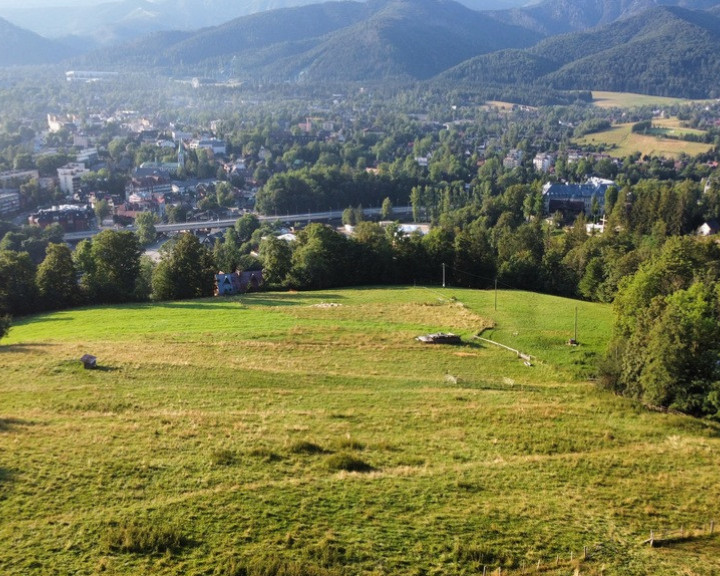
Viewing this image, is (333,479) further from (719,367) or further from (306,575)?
(719,367)

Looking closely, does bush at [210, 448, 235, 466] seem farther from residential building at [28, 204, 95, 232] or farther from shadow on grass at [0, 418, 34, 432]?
residential building at [28, 204, 95, 232]

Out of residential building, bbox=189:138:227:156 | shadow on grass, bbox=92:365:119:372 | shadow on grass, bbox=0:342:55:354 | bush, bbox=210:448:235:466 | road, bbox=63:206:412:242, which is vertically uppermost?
residential building, bbox=189:138:227:156

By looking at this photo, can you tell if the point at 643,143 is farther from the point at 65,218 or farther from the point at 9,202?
the point at 9,202

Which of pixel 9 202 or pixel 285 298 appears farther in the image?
pixel 9 202

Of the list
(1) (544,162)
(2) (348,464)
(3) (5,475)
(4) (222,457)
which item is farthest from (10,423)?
(1) (544,162)

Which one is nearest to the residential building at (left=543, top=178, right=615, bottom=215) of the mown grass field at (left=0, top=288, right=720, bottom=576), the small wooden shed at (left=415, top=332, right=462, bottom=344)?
the small wooden shed at (left=415, top=332, right=462, bottom=344)

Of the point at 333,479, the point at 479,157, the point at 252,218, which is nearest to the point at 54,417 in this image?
the point at 333,479
